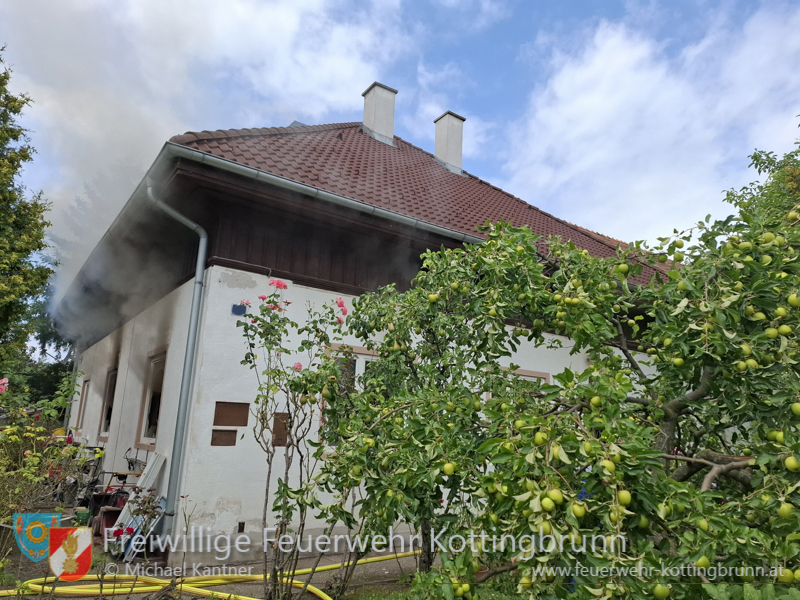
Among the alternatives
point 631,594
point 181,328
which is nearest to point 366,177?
point 181,328

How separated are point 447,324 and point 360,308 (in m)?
0.85

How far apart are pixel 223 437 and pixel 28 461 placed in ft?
5.56

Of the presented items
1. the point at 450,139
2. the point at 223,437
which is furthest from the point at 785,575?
the point at 450,139

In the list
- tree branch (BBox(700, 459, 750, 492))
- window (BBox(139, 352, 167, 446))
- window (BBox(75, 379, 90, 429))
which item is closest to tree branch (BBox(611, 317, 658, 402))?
tree branch (BBox(700, 459, 750, 492))

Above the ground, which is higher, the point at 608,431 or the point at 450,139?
the point at 450,139

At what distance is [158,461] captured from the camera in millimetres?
5719

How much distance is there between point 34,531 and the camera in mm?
4652

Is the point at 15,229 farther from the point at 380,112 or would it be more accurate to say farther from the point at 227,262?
the point at 227,262

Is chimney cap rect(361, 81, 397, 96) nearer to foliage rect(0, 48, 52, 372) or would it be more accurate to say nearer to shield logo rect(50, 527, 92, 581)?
foliage rect(0, 48, 52, 372)

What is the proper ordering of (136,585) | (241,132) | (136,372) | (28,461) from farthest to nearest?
(136,372) → (241,132) → (28,461) → (136,585)

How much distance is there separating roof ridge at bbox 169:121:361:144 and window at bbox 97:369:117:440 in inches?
233

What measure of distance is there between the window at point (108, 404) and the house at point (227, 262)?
105 centimetres

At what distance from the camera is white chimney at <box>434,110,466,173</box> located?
1274 cm

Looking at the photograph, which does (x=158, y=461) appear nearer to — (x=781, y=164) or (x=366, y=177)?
(x=366, y=177)
